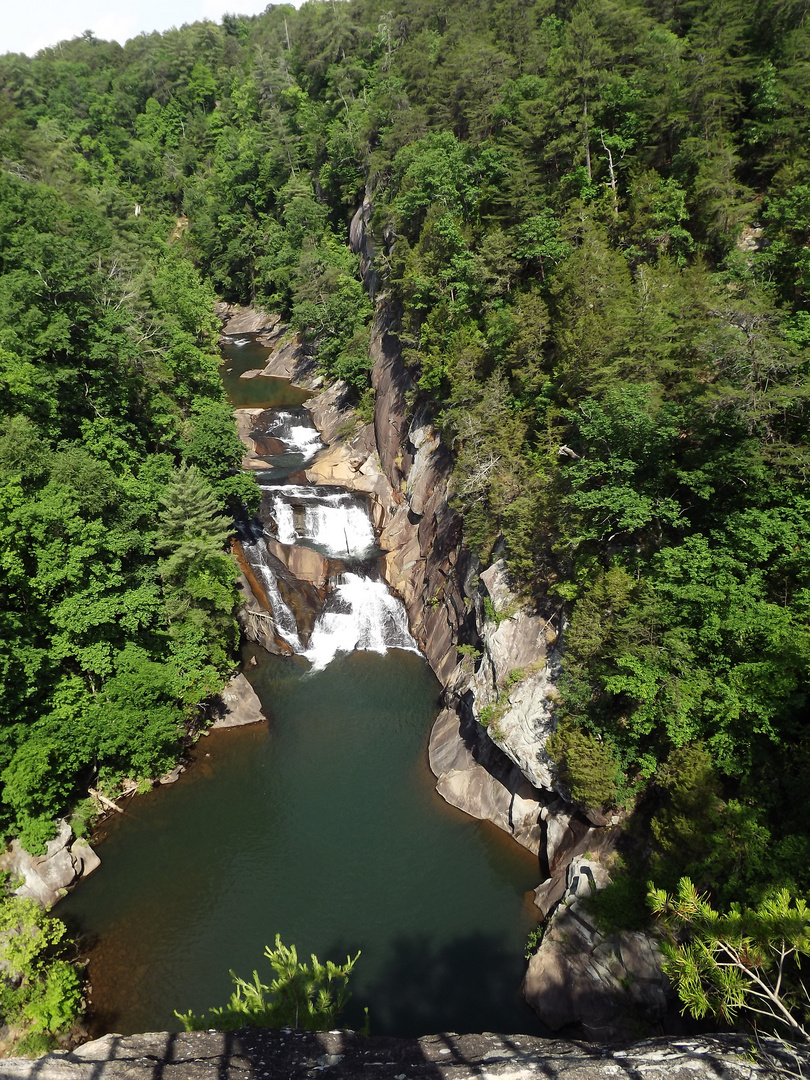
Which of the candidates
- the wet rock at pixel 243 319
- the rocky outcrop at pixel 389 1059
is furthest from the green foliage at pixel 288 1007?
the wet rock at pixel 243 319

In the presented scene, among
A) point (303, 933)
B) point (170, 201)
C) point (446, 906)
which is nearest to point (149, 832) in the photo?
point (303, 933)

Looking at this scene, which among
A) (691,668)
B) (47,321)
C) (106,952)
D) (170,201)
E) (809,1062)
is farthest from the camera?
(170,201)

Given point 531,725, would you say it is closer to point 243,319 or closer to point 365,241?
point 365,241

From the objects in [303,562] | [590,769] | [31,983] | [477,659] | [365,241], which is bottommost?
[31,983]

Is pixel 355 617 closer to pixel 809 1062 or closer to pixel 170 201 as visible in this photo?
pixel 809 1062

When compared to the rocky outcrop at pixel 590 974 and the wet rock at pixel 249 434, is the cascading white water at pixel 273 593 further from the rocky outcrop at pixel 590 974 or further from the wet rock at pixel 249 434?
the rocky outcrop at pixel 590 974

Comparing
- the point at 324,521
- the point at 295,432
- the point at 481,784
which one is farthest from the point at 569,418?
the point at 295,432

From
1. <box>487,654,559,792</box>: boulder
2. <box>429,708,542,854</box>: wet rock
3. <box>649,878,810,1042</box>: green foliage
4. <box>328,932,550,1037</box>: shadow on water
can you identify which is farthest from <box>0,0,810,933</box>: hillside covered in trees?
<box>328,932,550,1037</box>: shadow on water
